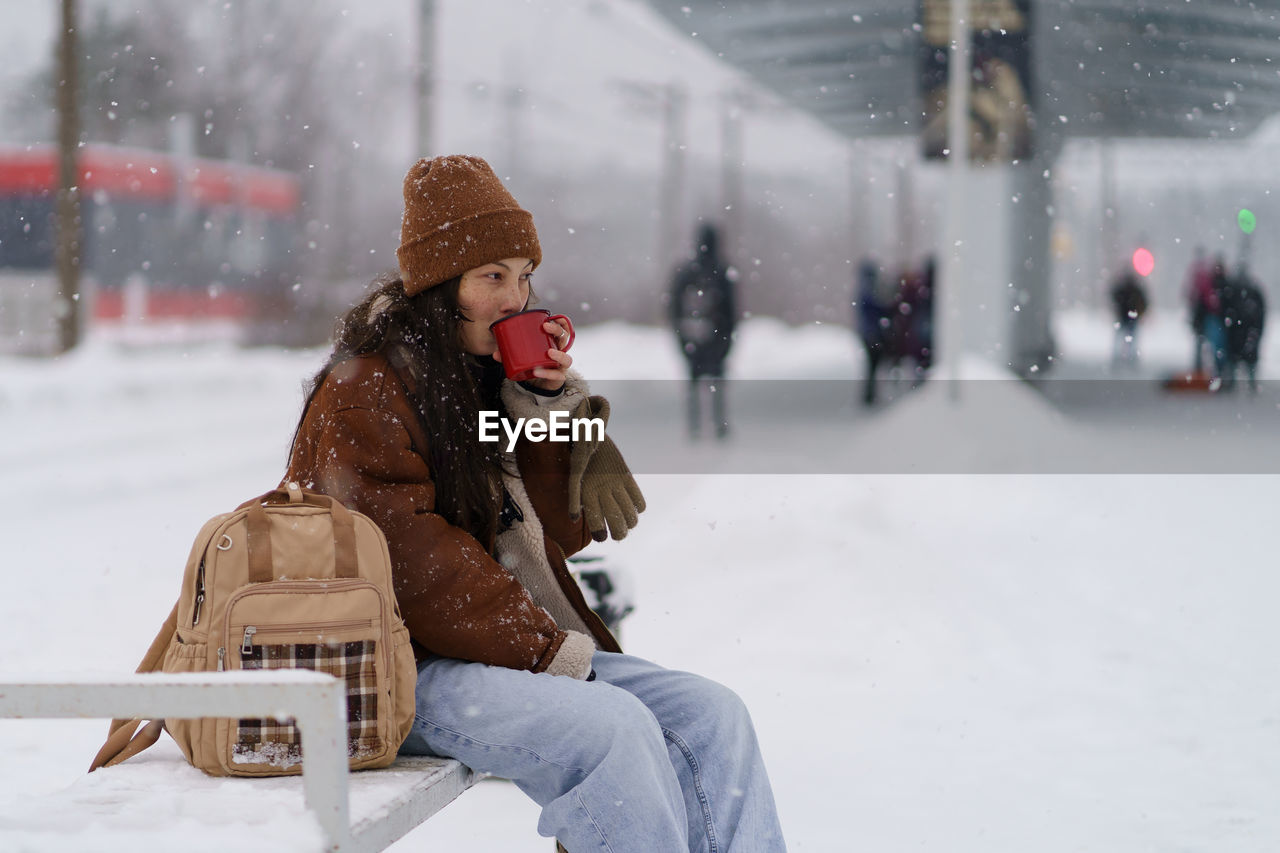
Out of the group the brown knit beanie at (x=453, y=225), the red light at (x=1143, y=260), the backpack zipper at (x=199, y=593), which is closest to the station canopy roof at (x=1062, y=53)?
the red light at (x=1143, y=260)

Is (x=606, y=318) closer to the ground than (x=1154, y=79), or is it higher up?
closer to the ground

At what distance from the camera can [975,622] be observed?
5410mm

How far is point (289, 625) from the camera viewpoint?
1.79 m

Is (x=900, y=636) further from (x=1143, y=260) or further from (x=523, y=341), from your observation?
(x=1143, y=260)

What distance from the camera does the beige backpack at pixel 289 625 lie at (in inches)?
70.3

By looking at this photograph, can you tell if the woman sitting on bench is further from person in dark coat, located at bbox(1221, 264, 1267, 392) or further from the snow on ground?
person in dark coat, located at bbox(1221, 264, 1267, 392)

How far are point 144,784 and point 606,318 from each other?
40729 mm

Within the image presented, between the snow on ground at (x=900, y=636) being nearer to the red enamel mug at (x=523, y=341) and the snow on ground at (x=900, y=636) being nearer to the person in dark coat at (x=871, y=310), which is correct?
the red enamel mug at (x=523, y=341)

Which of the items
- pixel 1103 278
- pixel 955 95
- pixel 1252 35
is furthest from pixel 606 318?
pixel 1103 278

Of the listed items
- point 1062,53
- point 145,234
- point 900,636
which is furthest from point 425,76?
point 145,234

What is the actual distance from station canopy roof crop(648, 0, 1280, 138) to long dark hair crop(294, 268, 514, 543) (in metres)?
10.4

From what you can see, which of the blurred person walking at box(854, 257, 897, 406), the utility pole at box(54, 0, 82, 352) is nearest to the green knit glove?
the blurred person walking at box(854, 257, 897, 406)

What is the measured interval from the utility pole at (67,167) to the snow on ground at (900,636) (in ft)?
18.6

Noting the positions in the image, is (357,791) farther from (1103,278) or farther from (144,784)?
(1103,278)
